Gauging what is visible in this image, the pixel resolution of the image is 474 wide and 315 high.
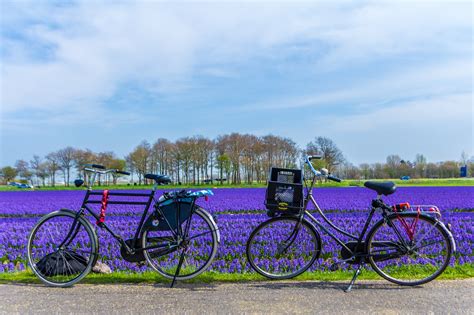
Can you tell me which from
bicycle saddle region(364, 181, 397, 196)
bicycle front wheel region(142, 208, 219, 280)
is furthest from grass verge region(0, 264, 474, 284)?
bicycle saddle region(364, 181, 397, 196)

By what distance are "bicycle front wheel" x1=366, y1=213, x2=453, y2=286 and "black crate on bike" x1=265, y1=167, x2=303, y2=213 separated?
837 mm

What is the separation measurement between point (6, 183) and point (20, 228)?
5514 centimetres

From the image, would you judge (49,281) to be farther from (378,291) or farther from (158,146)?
(158,146)

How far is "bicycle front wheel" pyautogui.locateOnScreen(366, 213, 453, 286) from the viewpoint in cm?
409

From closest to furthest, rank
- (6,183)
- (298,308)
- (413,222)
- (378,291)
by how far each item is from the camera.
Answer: (298,308) → (378,291) → (413,222) → (6,183)

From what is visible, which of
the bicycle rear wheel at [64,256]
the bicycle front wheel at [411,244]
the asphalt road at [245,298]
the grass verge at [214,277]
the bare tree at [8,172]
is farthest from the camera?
the bare tree at [8,172]

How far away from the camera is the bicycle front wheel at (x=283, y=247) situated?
14.3ft

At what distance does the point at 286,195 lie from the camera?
4.30 metres

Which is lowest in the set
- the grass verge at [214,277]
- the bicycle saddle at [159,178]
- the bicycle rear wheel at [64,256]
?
the grass verge at [214,277]

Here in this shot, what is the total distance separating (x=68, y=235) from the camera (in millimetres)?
4297

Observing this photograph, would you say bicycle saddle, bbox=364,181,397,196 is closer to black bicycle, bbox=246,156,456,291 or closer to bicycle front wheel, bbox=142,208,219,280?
black bicycle, bbox=246,156,456,291

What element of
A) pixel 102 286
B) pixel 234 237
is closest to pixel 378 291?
pixel 102 286

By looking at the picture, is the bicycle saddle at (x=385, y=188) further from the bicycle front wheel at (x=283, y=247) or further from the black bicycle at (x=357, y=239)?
the bicycle front wheel at (x=283, y=247)

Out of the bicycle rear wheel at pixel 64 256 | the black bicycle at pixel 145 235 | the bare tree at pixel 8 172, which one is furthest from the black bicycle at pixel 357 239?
the bare tree at pixel 8 172
